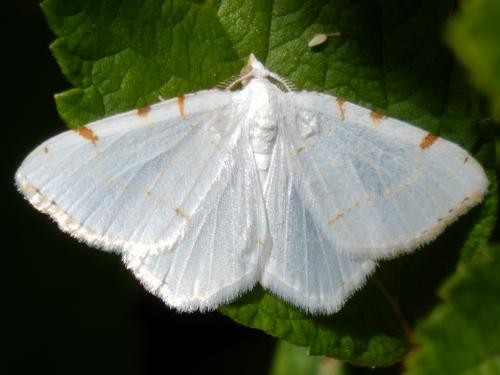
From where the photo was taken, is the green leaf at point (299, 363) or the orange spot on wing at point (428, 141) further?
the green leaf at point (299, 363)

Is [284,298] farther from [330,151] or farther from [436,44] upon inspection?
[436,44]

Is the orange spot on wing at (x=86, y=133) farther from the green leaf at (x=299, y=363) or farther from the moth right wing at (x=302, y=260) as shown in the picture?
the green leaf at (x=299, y=363)

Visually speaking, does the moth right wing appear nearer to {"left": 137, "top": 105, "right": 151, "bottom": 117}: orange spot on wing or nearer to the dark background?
{"left": 137, "top": 105, "right": 151, "bottom": 117}: orange spot on wing

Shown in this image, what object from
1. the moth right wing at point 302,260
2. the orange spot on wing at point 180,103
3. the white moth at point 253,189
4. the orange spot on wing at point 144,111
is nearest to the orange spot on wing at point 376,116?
the white moth at point 253,189

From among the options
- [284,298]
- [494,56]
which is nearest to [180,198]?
[284,298]

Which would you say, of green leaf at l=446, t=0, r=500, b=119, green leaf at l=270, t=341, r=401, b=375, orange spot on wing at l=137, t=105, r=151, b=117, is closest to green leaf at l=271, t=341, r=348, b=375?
green leaf at l=270, t=341, r=401, b=375
